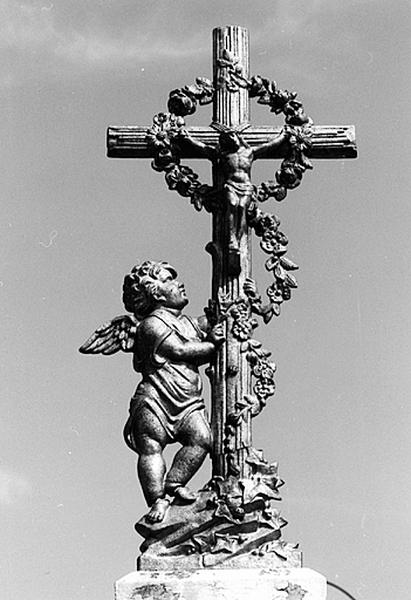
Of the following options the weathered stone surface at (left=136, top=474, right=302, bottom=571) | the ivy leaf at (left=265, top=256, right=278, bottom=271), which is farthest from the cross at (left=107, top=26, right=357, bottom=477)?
the weathered stone surface at (left=136, top=474, right=302, bottom=571)

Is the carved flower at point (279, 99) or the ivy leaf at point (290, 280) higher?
the carved flower at point (279, 99)

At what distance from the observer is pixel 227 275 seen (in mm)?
9008

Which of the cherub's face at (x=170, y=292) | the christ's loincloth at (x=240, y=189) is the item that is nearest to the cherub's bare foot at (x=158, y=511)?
the cherub's face at (x=170, y=292)

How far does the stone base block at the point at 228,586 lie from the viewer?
8.23 m

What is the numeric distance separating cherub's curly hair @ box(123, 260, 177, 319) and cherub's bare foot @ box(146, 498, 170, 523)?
3.58ft

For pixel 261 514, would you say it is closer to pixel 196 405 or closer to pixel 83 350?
pixel 196 405

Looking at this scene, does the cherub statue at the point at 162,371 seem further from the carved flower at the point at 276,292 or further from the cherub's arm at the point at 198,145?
the cherub's arm at the point at 198,145

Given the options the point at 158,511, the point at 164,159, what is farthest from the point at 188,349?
the point at 164,159

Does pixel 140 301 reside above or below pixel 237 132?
below

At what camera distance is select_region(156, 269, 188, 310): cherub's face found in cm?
892

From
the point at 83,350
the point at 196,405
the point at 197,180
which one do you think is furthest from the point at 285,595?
the point at 197,180

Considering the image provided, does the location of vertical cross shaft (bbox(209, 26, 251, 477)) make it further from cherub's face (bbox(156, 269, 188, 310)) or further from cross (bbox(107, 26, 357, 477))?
cherub's face (bbox(156, 269, 188, 310))

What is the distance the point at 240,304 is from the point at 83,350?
920 millimetres

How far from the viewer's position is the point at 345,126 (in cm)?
939
